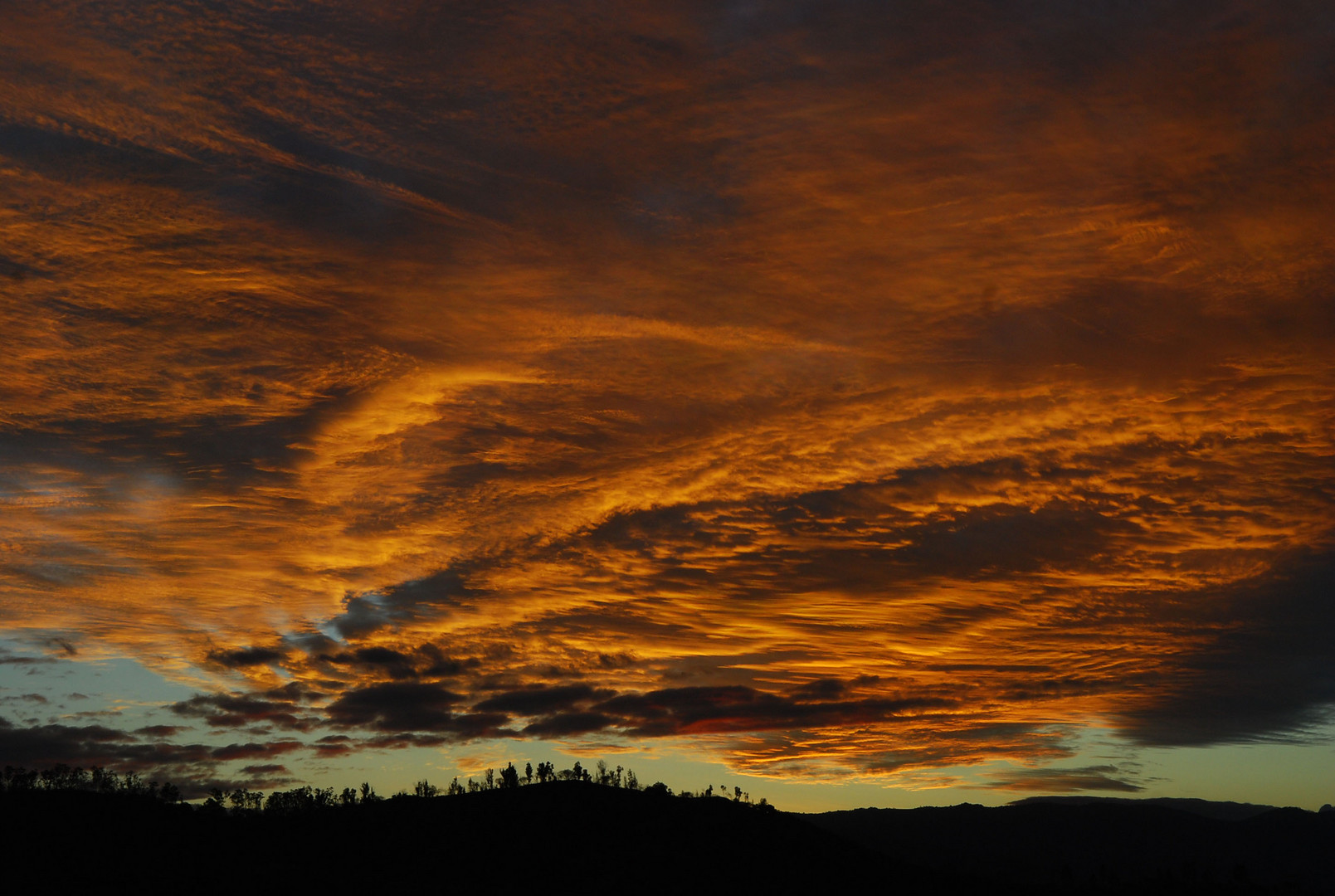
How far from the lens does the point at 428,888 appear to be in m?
155

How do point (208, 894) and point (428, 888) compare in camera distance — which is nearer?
point (208, 894)

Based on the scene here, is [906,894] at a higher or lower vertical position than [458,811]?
lower

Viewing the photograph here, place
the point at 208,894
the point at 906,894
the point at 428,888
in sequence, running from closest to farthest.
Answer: the point at 208,894, the point at 428,888, the point at 906,894

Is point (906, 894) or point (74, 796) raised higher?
point (74, 796)

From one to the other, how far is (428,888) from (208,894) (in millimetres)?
31897

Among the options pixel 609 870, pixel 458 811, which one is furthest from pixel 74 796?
pixel 609 870

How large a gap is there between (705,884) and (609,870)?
1666 cm

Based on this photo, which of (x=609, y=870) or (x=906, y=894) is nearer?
(x=609, y=870)

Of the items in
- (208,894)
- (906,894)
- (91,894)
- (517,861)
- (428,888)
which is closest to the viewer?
(91,894)

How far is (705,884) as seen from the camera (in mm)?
171875

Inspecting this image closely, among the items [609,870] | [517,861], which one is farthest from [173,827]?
[609,870]

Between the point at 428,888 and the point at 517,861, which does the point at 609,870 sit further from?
the point at 428,888

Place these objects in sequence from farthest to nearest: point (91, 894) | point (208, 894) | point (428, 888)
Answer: point (428, 888), point (208, 894), point (91, 894)

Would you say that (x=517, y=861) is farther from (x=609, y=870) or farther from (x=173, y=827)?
(x=173, y=827)
